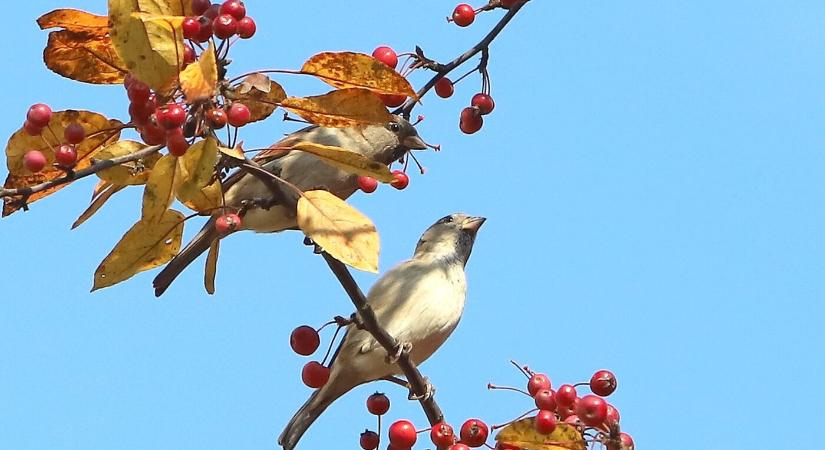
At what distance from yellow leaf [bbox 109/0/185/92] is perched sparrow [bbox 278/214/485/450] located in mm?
2467

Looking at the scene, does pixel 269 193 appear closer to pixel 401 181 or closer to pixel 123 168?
pixel 401 181

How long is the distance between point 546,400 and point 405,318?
5.68 feet

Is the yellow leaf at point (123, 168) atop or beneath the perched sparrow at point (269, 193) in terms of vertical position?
beneath

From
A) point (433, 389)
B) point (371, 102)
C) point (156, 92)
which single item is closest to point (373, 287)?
point (433, 389)

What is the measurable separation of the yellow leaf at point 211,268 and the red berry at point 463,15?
133 cm

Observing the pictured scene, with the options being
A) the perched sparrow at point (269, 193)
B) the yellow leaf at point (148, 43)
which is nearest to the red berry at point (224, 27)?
the yellow leaf at point (148, 43)

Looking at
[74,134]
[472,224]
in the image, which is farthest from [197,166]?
[472,224]

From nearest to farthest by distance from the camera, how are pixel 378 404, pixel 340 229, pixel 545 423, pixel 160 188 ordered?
1. pixel 160 188
2. pixel 340 229
3. pixel 545 423
4. pixel 378 404

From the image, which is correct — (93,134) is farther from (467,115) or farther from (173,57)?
(467,115)

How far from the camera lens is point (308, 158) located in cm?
535

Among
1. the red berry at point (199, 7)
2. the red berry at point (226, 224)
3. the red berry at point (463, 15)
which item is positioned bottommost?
the red berry at point (226, 224)

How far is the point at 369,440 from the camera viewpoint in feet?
14.2

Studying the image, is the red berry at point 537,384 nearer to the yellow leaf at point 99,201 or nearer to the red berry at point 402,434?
the red berry at point 402,434

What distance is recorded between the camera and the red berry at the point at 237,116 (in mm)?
3088
